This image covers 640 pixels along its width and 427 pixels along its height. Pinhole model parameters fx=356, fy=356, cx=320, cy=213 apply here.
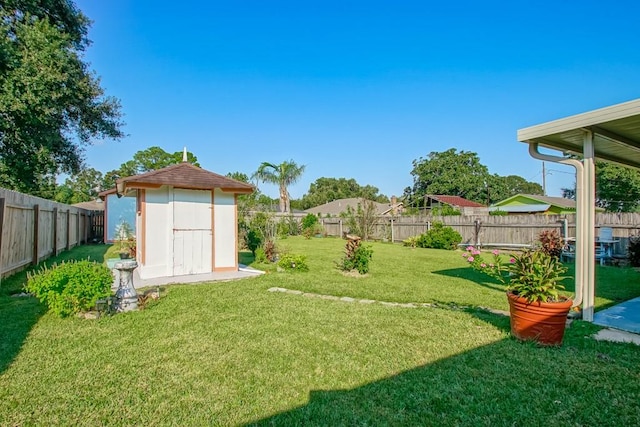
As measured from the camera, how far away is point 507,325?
15.3ft

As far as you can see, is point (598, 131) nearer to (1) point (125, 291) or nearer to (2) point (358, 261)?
(2) point (358, 261)

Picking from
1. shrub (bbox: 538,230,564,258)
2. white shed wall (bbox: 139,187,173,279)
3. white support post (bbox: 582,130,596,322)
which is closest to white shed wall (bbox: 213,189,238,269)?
white shed wall (bbox: 139,187,173,279)

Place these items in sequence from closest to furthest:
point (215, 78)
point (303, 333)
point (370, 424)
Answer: point (370, 424), point (303, 333), point (215, 78)

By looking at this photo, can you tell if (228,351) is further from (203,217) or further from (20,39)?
(20,39)

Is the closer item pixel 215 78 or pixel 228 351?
pixel 228 351

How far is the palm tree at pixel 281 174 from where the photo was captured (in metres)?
33.5

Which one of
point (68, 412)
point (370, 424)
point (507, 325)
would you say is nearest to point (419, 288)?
point (507, 325)

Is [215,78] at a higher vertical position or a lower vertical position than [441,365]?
higher

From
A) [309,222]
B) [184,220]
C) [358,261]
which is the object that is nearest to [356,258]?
[358,261]

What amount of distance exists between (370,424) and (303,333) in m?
1.99

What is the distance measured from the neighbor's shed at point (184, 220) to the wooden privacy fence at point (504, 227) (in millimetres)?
12274

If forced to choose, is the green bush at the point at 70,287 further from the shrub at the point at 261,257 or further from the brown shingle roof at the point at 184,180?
the shrub at the point at 261,257

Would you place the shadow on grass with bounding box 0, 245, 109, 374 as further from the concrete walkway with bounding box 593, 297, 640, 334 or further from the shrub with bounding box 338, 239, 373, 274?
the concrete walkway with bounding box 593, 297, 640, 334

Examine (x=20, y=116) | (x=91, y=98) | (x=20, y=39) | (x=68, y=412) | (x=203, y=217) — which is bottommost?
(x=68, y=412)
